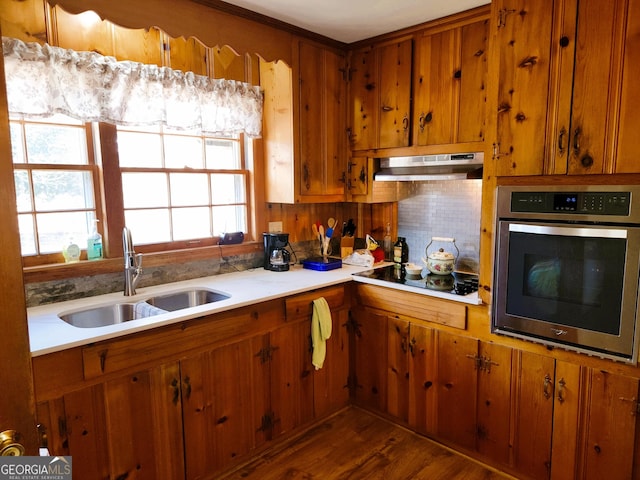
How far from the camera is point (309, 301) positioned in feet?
8.30

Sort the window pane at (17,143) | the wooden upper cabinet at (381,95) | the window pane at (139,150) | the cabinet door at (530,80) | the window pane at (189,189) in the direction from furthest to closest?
1. the wooden upper cabinet at (381,95)
2. the window pane at (189,189)
3. the window pane at (139,150)
4. the window pane at (17,143)
5. the cabinet door at (530,80)

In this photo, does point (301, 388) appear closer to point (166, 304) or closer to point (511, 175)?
point (166, 304)

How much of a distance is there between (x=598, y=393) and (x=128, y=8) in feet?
8.90

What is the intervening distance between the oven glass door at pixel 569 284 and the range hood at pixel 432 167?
1.73ft

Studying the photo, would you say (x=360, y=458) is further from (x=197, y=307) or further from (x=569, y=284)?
(x=569, y=284)

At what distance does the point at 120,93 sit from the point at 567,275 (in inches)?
92.8

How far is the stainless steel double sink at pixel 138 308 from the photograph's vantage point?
2.09 m

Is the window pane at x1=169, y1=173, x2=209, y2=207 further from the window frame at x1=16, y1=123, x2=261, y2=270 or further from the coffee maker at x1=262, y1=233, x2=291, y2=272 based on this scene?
the coffee maker at x1=262, y1=233, x2=291, y2=272

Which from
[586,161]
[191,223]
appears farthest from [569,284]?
[191,223]

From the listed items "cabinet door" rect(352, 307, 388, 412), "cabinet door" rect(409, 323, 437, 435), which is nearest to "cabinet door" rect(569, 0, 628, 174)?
"cabinet door" rect(409, 323, 437, 435)

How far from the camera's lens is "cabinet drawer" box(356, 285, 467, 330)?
Result: 2316 millimetres

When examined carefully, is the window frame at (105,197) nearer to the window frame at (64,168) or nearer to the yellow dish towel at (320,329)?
the window frame at (64,168)
